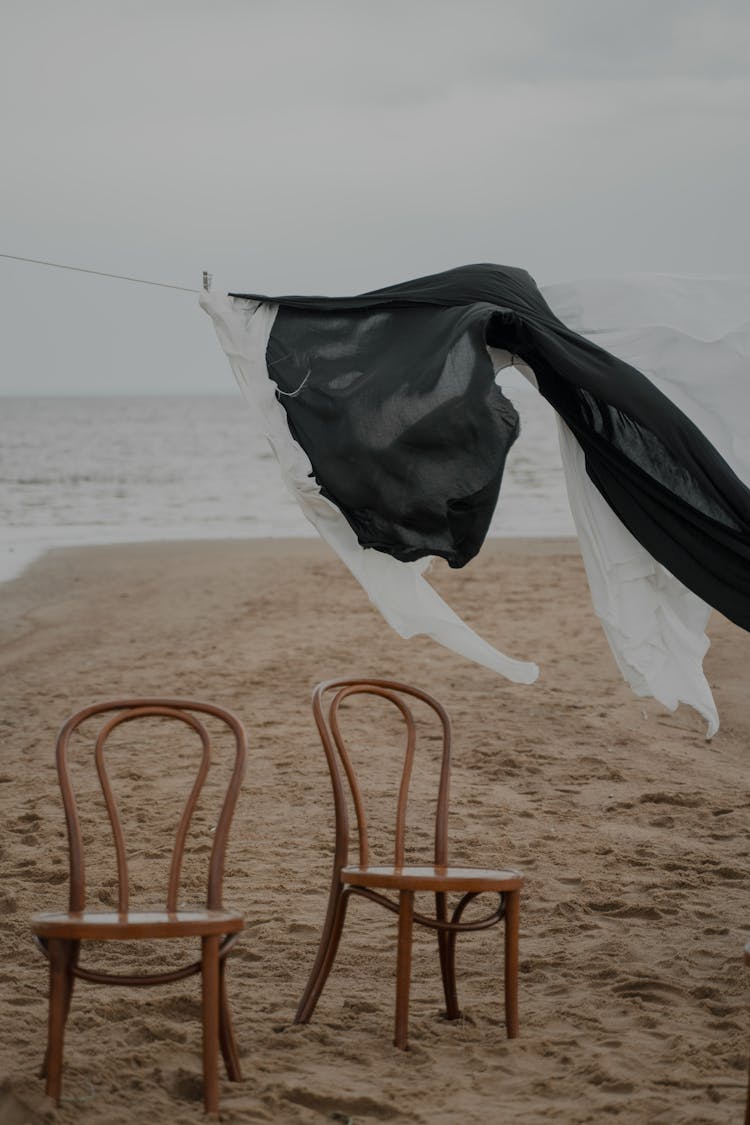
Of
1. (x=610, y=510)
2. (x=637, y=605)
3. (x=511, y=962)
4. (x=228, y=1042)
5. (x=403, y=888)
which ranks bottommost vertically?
(x=228, y=1042)

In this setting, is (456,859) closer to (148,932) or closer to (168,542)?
(148,932)

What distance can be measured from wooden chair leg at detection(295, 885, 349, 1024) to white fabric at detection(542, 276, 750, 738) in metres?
1.13

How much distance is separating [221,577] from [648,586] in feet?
36.2

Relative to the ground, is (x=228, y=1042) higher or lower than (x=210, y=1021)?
lower

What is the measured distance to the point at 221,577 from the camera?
14.8 m

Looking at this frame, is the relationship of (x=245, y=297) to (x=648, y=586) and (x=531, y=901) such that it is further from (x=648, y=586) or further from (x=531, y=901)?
(x=531, y=901)

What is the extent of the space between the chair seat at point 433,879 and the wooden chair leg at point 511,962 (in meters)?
0.06

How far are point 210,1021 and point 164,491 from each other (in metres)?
27.5

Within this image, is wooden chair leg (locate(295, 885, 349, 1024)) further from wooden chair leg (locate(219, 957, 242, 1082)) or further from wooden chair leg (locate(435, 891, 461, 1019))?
wooden chair leg (locate(219, 957, 242, 1082))

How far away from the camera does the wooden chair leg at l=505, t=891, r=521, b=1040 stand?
366 cm

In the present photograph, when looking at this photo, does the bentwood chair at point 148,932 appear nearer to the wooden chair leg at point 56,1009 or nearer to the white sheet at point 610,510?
the wooden chair leg at point 56,1009

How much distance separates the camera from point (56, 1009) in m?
3.16

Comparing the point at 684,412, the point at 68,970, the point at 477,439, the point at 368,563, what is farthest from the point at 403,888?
the point at 684,412

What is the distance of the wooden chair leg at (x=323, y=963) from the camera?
3805 millimetres
